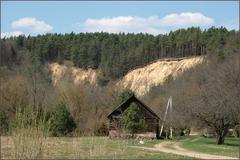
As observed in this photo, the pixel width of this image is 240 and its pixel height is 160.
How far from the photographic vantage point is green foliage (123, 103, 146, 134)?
5840 cm

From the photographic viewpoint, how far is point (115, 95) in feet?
307

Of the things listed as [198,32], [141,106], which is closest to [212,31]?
[198,32]

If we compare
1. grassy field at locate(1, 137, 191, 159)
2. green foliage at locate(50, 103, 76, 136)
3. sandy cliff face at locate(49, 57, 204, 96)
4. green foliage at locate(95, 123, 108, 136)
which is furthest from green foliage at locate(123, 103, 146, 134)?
sandy cliff face at locate(49, 57, 204, 96)

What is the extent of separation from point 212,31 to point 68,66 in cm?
5322

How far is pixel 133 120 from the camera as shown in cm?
5912

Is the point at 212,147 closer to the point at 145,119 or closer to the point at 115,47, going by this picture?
the point at 145,119

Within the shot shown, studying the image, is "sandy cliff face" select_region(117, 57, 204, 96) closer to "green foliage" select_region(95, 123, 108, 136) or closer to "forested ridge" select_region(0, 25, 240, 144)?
"forested ridge" select_region(0, 25, 240, 144)

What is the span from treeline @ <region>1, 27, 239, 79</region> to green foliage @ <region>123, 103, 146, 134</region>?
68.6 meters

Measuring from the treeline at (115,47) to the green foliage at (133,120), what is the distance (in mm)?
68554

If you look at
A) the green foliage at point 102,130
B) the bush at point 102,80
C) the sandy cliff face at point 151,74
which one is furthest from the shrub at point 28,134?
the bush at point 102,80

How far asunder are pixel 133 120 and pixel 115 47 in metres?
95.8

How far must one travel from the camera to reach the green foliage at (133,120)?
58.4 meters

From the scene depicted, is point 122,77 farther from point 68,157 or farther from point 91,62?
point 68,157

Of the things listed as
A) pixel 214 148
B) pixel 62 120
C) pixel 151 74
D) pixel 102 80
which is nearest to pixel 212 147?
pixel 214 148
